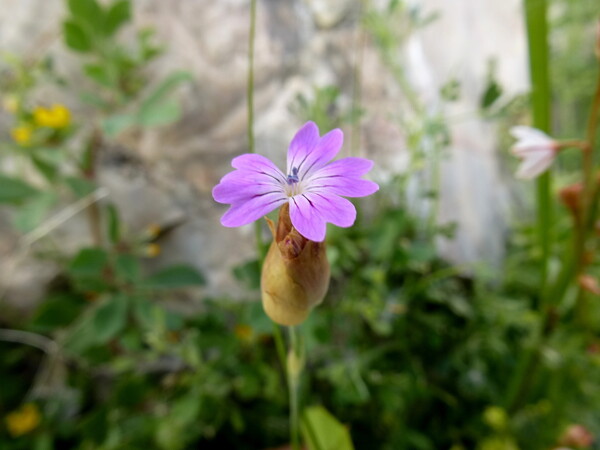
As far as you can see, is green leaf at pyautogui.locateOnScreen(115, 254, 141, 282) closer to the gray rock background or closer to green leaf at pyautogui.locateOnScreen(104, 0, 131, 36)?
the gray rock background

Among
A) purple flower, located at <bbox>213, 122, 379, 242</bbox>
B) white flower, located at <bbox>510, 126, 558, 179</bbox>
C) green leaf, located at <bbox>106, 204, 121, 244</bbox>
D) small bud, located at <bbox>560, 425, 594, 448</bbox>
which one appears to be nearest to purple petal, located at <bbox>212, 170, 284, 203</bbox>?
purple flower, located at <bbox>213, 122, 379, 242</bbox>

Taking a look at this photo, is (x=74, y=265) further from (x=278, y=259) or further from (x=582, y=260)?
(x=582, y=260)

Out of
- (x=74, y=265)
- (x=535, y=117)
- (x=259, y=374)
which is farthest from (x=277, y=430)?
(x=535, y=117)

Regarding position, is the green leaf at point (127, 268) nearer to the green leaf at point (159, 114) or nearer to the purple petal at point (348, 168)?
the green leaf at point (159, 114)

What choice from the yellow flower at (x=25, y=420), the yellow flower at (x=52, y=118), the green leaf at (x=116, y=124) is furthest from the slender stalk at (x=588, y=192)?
the yellow flower at (x=25, y=420)

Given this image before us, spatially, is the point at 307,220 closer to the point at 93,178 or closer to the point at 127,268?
the point at 127,268
